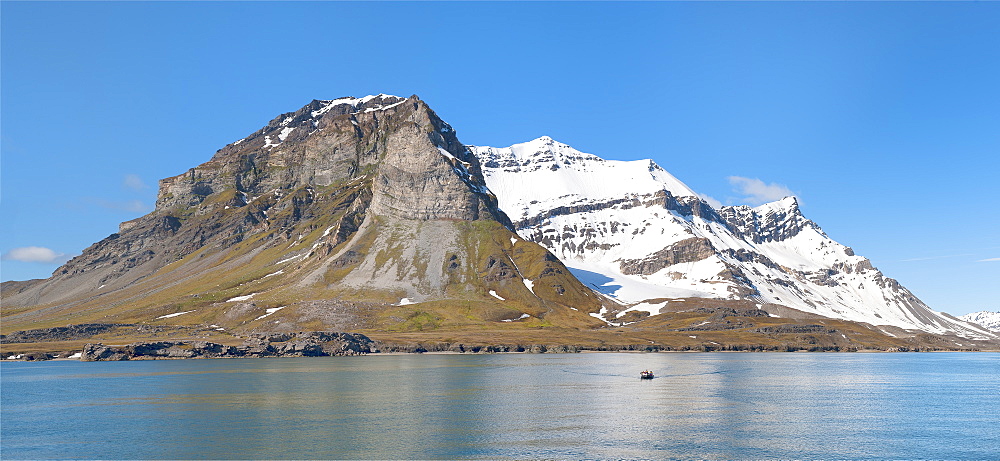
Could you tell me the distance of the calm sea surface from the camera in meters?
78.7

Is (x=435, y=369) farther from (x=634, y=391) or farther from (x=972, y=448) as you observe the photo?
(x=972, y=448)

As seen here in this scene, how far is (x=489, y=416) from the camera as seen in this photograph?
328 ft

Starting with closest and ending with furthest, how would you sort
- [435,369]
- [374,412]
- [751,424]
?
[751,424] < [374,412] < [435,369]

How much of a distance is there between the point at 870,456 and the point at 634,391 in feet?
190

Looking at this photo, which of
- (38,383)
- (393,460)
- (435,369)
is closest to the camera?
(393,460)

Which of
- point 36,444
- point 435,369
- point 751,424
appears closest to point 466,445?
point 751,424

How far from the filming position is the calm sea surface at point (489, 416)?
78688 mm

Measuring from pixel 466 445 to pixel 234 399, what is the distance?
5553 centimetres

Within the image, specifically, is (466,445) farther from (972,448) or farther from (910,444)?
(972,448)

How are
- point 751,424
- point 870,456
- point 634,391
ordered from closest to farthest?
point 870,456
point 751,424
point 634,391

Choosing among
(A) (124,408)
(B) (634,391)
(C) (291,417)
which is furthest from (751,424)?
(A) (124,408)

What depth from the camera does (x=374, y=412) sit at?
102938mm

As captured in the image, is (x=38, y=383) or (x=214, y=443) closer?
(x=214, y=443)

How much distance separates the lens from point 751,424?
3782 inches
